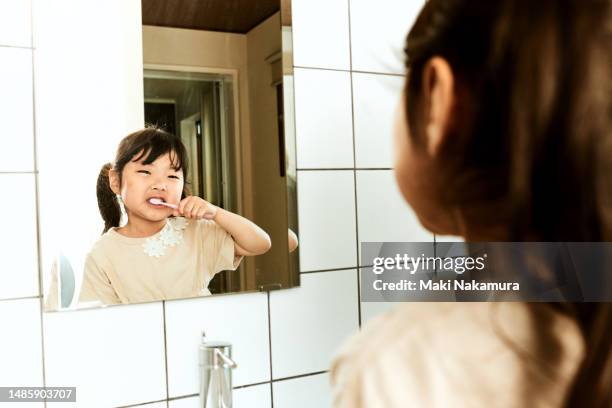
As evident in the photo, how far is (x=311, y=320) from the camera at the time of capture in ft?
3.20

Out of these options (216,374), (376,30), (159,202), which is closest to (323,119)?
(376,30)

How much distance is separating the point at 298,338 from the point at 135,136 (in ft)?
1.37

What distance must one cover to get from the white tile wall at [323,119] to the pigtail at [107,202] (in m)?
0.30

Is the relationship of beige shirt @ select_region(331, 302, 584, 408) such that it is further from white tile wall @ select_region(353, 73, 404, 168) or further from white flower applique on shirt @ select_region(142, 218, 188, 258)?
white tile wall @ select_region(353, 73, 404, 168)

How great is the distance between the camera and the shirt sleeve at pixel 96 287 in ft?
2.55

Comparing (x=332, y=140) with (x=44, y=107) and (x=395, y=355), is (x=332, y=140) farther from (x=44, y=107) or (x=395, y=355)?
(x=395, y=355)

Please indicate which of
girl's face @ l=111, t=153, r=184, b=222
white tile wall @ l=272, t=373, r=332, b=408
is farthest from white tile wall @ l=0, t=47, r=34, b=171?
white tile wall @ l=272, t=373, r=332, b=408

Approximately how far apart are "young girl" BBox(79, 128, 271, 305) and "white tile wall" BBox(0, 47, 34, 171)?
10 cm

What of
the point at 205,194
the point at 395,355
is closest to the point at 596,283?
the point at 395,355

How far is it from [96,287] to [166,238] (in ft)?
0.38

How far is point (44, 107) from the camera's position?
2.48 ft

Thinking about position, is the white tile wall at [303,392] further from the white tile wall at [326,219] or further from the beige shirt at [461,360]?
the beige shirt at [461,360]

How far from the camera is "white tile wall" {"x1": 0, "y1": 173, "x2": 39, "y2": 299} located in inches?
29.1

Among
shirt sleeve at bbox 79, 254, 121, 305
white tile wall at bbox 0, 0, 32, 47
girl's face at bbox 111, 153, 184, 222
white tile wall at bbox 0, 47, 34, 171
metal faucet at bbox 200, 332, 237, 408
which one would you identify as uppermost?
white tile wall at bbox 0, 0, 32, 47
